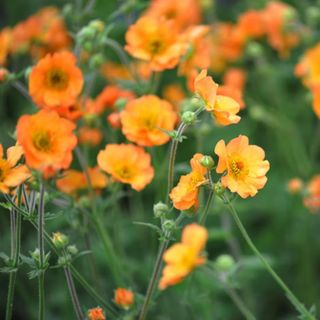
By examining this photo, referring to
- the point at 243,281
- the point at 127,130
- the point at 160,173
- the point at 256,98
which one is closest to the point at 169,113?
the point at 127,130

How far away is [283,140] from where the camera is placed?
3.50m

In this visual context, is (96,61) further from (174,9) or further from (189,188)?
(174,9)

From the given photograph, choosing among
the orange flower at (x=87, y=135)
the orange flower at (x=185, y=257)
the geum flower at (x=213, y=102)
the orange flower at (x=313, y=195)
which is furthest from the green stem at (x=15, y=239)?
the orange flower at (x=313, y=195)

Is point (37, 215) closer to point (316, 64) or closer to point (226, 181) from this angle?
point (226, 181)

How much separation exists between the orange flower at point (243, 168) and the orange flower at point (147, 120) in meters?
0.37

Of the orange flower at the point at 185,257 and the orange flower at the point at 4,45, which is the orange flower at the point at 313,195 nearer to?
the orange flower at the point at 185,257

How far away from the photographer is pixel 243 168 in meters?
1.83

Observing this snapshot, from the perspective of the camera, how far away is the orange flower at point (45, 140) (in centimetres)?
175

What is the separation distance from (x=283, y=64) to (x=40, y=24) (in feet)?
5.28

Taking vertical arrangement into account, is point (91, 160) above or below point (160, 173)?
below

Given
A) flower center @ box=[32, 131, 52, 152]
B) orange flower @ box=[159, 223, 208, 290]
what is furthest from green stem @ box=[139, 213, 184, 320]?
flower center @ box=[32, 131, 52, 152]

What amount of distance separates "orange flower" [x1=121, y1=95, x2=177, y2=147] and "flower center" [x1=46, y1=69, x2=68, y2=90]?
211 millimetres

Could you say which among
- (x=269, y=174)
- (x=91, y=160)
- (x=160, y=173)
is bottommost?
(x=269, y=174)

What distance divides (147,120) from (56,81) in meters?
0.31
